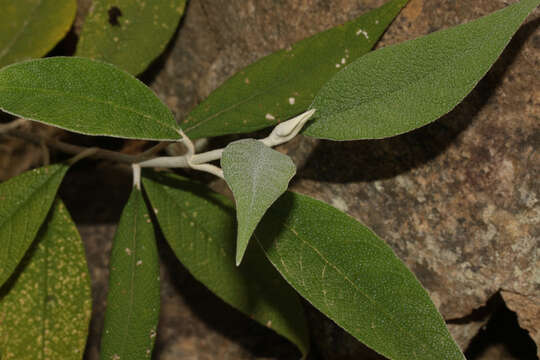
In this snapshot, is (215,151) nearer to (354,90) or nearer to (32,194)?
(354,90)

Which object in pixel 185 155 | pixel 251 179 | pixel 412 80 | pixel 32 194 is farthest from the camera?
pixel 32 194

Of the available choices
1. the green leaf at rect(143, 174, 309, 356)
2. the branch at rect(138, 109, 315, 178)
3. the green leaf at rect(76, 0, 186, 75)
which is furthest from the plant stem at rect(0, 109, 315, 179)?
the green leaf at rect(76, 0, 186, 75)

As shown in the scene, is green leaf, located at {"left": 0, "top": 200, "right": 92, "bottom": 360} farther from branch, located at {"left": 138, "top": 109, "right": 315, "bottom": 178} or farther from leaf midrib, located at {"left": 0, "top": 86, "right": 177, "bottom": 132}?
leaf midrib, located at {"left": 0, "top": 86, "right": 177, "bottom": 132}

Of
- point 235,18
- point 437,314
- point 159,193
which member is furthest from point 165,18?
point 437,314

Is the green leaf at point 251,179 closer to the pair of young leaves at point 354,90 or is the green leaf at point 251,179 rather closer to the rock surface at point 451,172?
the pair of young leaves at point 354,90

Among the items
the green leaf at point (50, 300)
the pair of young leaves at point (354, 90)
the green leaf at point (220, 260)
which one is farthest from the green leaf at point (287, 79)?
the green leaf at point (50, 300)

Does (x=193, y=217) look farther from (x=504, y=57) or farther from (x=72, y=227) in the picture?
(x=504, y=57)

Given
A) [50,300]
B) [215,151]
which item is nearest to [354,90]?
[215,151]
